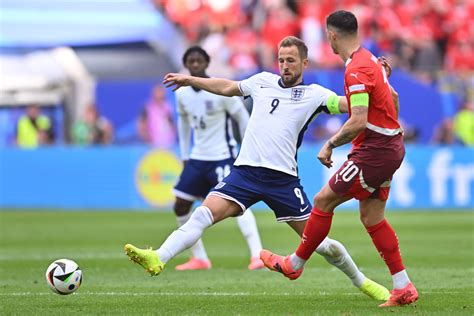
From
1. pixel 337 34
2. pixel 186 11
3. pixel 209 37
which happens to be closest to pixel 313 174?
pixel 209 37

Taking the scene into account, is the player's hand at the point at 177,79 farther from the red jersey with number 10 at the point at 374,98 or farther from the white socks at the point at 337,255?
the white socks at the point at 337,255

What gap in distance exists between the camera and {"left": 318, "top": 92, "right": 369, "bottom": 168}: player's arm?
8.64 meters

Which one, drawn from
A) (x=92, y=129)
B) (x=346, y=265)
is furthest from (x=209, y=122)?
(x=92, y=129)

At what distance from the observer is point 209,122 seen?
1287 cm

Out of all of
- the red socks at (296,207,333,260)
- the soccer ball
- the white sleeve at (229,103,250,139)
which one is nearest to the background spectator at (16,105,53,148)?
the white sleeve at (229,103,250,139)

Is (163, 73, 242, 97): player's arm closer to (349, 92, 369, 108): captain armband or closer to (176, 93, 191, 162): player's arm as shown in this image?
(349, 92, 369, 108): captain armband

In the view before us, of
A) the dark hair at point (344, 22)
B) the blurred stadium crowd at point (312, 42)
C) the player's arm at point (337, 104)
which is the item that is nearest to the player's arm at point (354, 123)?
the dark hair at point (344, 22)

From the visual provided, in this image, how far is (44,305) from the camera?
9391 mm

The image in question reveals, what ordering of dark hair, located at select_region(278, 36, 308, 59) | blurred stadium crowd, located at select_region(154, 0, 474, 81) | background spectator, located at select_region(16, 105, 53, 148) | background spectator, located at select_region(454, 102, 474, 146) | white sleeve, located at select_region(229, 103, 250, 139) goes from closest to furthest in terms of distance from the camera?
dark hair, located at select_region(278, 36, 308, 59) < white sleeve, located at select_region(229, 103, 250, 139) < background spectator, located at select_region(454, 102, 474, 146) < background spectator, located at select_region(16, 105, 53, 148) < blurred stadium crowd, located at select_region(154, 0, 474, 81)

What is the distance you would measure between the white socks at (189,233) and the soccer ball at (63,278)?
0.85 m

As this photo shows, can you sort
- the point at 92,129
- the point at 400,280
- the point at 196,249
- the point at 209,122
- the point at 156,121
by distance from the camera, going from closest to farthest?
the point at 400,280 < the point at 209,122 < the point at 196,249 < the point at 156,121 < the point at 92,129

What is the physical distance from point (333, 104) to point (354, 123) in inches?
34.9

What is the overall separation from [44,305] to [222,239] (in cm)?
857

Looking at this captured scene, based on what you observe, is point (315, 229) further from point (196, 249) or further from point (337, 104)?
point (196, 249)
